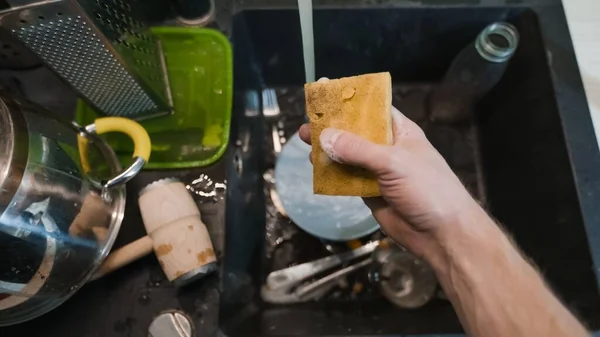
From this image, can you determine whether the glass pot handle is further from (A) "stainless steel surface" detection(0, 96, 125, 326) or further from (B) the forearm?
(B) the forearm

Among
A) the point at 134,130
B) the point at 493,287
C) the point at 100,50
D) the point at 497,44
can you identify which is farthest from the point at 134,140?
the point at 497,44

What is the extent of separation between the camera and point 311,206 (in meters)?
0.93

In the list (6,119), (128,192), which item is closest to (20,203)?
(6,119)

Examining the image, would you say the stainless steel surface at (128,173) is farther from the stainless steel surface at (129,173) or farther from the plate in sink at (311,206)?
the plate in sink at (311,206)

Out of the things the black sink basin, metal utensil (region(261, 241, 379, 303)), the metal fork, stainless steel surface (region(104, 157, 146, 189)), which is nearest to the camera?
stainless steel surface (region(104, 157, 146, 189))

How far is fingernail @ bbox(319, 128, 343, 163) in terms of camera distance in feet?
1.90

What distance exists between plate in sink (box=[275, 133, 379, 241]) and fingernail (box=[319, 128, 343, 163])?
0.34m

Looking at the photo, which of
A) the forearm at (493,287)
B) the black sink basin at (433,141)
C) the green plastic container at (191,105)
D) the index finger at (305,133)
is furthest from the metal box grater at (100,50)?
the forearm at (493,287)

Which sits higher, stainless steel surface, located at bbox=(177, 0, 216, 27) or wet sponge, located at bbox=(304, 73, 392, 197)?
stainless steel surface, located at bbox=(177, 0, 216, 27)

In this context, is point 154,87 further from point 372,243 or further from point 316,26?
point 372,243

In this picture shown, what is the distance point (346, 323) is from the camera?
2.87 ft

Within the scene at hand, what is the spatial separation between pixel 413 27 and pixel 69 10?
1.88 ft

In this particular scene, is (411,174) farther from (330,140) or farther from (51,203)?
(51,203)

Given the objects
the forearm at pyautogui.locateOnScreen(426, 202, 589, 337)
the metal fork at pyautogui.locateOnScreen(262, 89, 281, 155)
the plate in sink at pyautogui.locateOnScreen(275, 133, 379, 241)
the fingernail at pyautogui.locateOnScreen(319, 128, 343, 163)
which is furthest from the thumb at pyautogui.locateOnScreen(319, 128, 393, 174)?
the metal fork at pyautogui.locateOnScreen(262, 89, 281, 155)
